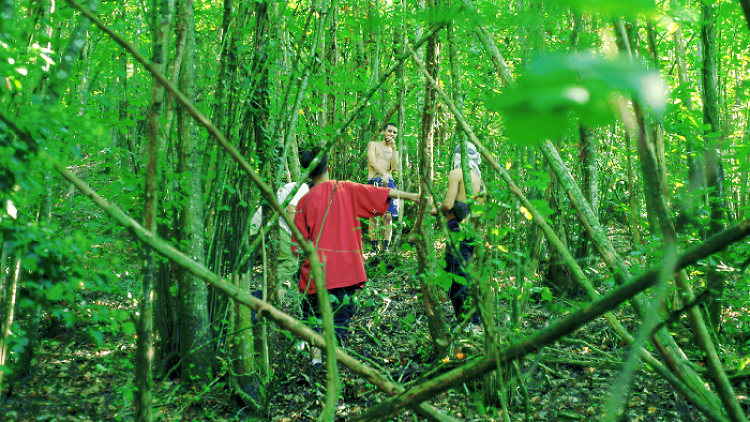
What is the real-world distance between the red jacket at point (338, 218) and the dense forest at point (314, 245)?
0.67 ft

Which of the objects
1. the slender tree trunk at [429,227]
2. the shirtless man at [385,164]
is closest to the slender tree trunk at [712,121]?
the slender tree trunk at [429,227]

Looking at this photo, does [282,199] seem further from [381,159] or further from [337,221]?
[381,159]

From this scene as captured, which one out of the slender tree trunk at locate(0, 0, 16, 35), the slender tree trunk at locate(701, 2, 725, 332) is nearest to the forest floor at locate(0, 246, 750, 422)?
the slender tree trunk at locate(701, 2, 725, 332)

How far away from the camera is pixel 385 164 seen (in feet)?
22.2

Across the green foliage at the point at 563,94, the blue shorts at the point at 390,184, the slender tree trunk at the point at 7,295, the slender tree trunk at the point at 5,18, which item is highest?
the slender tree trunk at the point at 5,18

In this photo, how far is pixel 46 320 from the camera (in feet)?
15.0

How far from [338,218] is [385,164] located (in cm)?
329

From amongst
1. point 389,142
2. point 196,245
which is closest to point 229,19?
point 196,245

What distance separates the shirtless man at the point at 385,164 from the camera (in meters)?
6.49

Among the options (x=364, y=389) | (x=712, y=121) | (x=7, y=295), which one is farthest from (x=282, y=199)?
(x=712, y=121)

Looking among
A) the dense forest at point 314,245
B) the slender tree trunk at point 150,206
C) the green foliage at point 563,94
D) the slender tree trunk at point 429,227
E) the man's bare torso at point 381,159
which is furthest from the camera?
the man's bare torso at point 381,159

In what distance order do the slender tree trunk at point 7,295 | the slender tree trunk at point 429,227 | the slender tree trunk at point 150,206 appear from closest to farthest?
the slender tree trunk at point 150,206, the slender tree trunk at point 7,295, the slender tree trunk at point 429,227

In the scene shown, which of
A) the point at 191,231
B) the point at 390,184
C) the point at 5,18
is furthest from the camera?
the point at 390,184

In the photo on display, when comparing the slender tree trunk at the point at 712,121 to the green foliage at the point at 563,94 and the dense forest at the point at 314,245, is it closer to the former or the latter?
the dense forest at the point at 314,245
